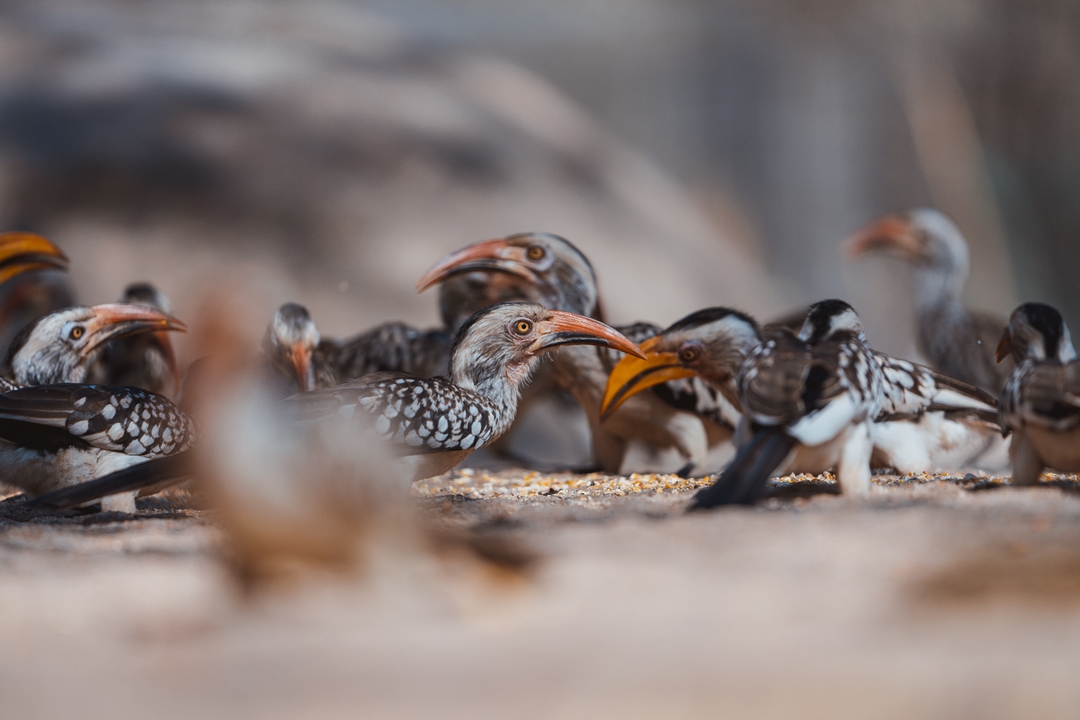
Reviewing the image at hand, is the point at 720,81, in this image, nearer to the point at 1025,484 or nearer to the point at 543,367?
the point at 543,367

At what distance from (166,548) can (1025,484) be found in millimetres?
3524

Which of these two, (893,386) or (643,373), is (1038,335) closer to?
(893,386)

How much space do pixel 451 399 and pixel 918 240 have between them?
5.71 meters

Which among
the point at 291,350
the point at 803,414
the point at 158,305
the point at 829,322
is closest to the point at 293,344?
the point at 291,350

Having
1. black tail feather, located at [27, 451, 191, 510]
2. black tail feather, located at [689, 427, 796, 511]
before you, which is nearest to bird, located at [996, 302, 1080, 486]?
black tail feather, located at [689, 427, 796, 511]

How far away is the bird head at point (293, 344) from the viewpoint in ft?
19.1

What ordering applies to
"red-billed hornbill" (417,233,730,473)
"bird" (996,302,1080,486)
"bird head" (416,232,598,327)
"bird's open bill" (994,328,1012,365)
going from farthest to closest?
"bird head" (416,232,598,327)
"red-billed hornbill" (417,233,730,473)
"bird's open bill" (994,328,1012,365)
"bird" (996,302,1080,486)

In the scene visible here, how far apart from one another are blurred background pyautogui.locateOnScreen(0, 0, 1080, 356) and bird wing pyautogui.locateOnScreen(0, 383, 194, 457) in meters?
5.23

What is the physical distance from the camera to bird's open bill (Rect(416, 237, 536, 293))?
6.32 m

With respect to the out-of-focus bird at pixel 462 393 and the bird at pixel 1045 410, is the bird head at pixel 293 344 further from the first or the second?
the bird at pixel 1045 410

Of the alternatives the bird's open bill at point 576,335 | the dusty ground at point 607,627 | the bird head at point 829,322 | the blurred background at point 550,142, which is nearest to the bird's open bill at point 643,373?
the bird's open bill at point 576,335

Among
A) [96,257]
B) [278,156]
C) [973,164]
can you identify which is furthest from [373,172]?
[973,164]

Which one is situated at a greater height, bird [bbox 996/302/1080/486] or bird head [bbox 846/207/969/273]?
bird head [bbox 846/207/969/273]

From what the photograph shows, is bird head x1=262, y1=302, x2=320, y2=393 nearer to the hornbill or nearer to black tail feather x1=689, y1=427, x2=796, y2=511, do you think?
the hornbill
